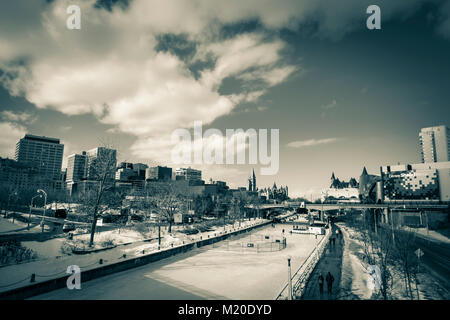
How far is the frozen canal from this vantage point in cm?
1619

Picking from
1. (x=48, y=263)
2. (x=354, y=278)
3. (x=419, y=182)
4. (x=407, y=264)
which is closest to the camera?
(x=48, y=263)

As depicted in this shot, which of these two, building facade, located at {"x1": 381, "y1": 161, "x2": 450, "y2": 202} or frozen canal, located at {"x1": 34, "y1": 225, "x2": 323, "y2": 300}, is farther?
building facade, located at {"x1": 381, "y1": 161, "x2": 450, "y2": 202}

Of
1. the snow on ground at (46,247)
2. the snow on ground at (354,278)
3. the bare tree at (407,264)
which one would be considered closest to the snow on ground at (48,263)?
the snow on ground at (46,247)

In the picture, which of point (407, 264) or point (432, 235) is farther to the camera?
point (432, 235)

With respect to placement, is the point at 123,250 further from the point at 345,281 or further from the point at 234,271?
the point at 345,281

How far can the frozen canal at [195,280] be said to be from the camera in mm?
16188

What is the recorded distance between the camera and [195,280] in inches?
774

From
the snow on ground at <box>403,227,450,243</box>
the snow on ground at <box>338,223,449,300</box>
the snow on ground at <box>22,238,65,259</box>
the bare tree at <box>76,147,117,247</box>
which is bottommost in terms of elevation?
the snow on ground at <box>403,227,450,243</box>

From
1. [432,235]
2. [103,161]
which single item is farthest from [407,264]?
[432,235]

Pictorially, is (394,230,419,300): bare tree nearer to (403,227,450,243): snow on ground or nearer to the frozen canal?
the frozen canal

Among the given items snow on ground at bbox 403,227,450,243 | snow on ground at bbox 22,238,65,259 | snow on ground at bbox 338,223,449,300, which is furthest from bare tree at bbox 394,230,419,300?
snow on ground at bbox 403,227,450,243

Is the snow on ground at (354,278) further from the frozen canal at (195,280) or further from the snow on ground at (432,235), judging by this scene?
the snow on ground at (432,235)

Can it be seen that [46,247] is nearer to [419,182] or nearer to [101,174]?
[101,174]

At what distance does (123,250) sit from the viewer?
28.2 meters
